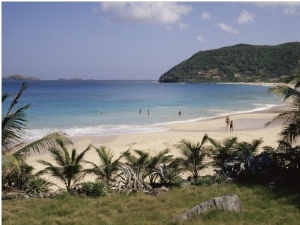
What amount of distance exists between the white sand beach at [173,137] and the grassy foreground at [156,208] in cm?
810

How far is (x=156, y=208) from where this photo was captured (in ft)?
30.5

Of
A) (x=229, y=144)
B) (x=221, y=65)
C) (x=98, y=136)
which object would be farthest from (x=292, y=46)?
(x=229, y=144)

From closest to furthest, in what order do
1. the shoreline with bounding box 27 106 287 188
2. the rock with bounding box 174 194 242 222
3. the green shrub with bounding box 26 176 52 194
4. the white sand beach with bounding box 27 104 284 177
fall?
the rock with bounding box 174 194 242 222, the green shrub with bounding box 26 176 52 194, the shoreline with bounding box 27 106 287 188, the white sand beach with bounding box 27 104 284 177

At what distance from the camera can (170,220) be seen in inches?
330

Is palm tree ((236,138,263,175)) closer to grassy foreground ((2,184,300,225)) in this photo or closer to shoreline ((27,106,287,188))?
grassy foreground ((2,184,300,225))

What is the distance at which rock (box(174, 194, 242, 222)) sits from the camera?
27.3 feet

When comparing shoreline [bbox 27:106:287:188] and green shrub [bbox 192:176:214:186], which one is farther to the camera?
shoreline [bbox 27:106:287:188]

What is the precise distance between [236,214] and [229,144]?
425 centimetres

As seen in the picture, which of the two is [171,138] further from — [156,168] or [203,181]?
[203,181]

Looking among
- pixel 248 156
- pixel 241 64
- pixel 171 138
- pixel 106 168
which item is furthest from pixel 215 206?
pixel 241 64

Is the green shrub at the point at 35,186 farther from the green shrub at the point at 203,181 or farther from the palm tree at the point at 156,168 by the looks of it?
the green shrub at the point at 203,181

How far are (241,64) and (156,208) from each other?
6382 inches

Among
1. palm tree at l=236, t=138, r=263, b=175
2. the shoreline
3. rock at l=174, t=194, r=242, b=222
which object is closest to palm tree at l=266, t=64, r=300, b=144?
palm tree at l=236, t=138, r=263, b=175

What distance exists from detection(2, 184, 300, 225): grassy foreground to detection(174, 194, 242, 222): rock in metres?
0.16
